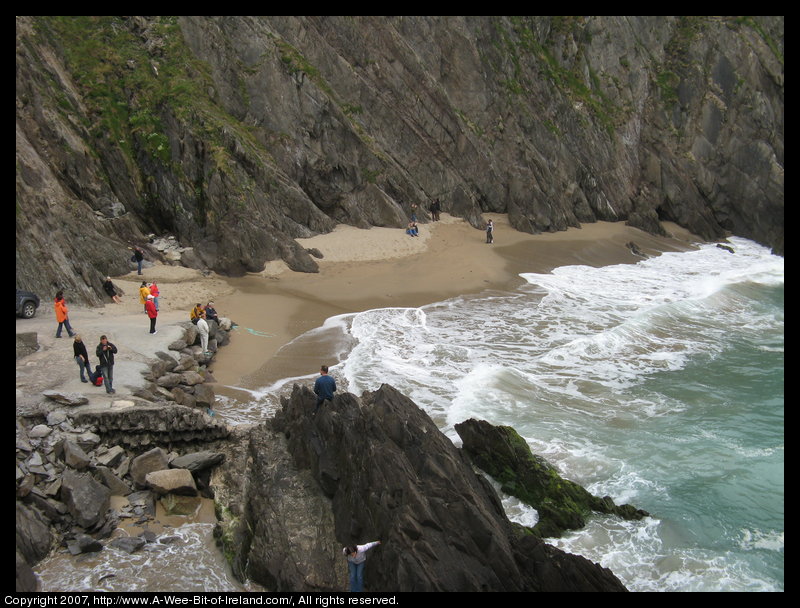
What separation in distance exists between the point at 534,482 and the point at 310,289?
13.4 metres

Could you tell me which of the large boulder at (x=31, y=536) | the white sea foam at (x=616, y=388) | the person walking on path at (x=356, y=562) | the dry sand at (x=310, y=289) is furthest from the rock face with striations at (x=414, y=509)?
the dry sand at (x=310, y=289)

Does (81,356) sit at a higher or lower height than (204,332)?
lower

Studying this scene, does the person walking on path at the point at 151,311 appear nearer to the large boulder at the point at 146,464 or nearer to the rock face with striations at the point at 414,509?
the large boulder at the point at 146,464

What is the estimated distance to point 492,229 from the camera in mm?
Answer: 33000

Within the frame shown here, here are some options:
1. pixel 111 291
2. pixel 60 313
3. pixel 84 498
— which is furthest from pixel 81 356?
pixel 111 291

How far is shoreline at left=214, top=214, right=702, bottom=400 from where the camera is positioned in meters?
17.0

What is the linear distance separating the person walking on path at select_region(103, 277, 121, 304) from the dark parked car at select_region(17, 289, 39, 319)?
2.52 m

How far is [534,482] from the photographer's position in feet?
38.2

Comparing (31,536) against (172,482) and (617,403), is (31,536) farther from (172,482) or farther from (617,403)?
(617,403)

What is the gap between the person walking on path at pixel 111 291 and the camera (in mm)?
18781

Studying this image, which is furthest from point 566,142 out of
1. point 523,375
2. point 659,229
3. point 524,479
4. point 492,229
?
point 524,479

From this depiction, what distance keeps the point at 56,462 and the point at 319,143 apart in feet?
75.3

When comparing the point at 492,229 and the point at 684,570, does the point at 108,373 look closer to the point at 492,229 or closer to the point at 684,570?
the point at 684,570
